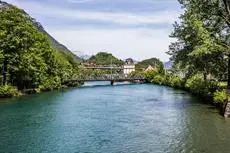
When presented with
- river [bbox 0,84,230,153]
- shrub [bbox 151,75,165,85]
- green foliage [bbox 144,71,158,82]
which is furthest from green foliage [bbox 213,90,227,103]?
green foliage [bbox 144,71,158,82]

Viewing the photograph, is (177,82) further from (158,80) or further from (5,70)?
(5,70)

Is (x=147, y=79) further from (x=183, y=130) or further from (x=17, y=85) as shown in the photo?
(x=183, y=130)

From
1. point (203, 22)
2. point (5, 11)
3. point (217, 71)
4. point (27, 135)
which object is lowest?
point (27, 135)

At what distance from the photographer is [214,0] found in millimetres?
52406

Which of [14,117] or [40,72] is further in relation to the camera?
[40,72]

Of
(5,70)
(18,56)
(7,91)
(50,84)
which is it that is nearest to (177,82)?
(50,84)

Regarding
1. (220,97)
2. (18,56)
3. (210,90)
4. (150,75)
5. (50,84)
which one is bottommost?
(220,97)

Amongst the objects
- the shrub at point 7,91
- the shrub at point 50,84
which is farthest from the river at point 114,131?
the shrub at point 50,84

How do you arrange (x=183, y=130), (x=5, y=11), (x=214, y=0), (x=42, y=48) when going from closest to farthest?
1. (x=183, y=130)
2. (x=214, y=0)
3. (x=5, y=11)
4. (x=42, y=48)

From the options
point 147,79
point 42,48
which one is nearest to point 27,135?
point 42,48

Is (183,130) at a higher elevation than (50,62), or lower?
lower

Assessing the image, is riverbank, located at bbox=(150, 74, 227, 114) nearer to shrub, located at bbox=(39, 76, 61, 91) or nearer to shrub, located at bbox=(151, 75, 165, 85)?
shrub, located at bbox=(151, 75, 165, 85)

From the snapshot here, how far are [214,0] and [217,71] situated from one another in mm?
10181

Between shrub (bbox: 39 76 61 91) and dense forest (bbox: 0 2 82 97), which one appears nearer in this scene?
dense forest (bbox: 0 2 82 97)
